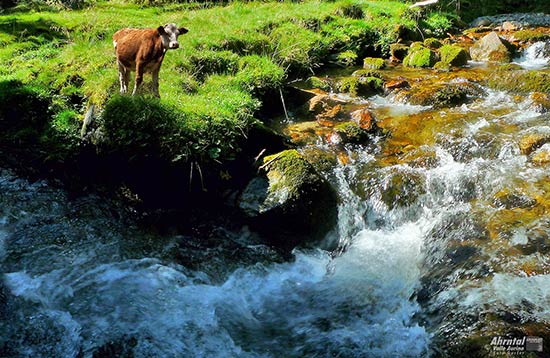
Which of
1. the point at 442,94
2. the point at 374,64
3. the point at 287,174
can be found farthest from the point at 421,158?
the point at 374,64

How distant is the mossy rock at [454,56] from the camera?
40.5 ft

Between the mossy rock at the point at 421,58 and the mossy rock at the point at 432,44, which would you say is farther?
the mossy rock at the point at 432,44

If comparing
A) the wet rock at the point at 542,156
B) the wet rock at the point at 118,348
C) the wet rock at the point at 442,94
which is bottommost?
the wet rock at the point at 118,348

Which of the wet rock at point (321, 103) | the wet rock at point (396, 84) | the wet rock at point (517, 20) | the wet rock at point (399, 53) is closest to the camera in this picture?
the wet rock at point (321, 103)

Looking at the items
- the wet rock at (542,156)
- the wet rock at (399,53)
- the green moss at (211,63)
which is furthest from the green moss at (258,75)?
the wet rock at (399,53)

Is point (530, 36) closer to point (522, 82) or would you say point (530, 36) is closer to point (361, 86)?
point (522, 82)

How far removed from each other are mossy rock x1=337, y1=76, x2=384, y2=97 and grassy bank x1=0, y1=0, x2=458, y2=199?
1.43 metres

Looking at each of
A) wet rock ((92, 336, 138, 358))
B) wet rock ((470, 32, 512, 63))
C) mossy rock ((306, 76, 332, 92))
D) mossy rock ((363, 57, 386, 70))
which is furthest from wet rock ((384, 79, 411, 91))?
wet rock ((92, 336, 138, 358))

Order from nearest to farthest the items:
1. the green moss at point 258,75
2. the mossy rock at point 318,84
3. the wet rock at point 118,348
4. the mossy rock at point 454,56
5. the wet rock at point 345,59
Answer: the wet rock at point 118,348 < the green moss at point 258,75 < the mossy rock at point 318,84 < the mossy rock at point 454,56 < the wet rock at point 345,59

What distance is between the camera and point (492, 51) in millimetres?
13047

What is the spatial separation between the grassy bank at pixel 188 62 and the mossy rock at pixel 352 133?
1630 mm

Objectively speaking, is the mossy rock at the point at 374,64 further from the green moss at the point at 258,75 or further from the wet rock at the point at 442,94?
the green moss at the point at 258,75

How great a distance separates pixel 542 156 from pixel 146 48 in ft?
21.4

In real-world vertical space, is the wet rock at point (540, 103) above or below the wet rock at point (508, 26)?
below
